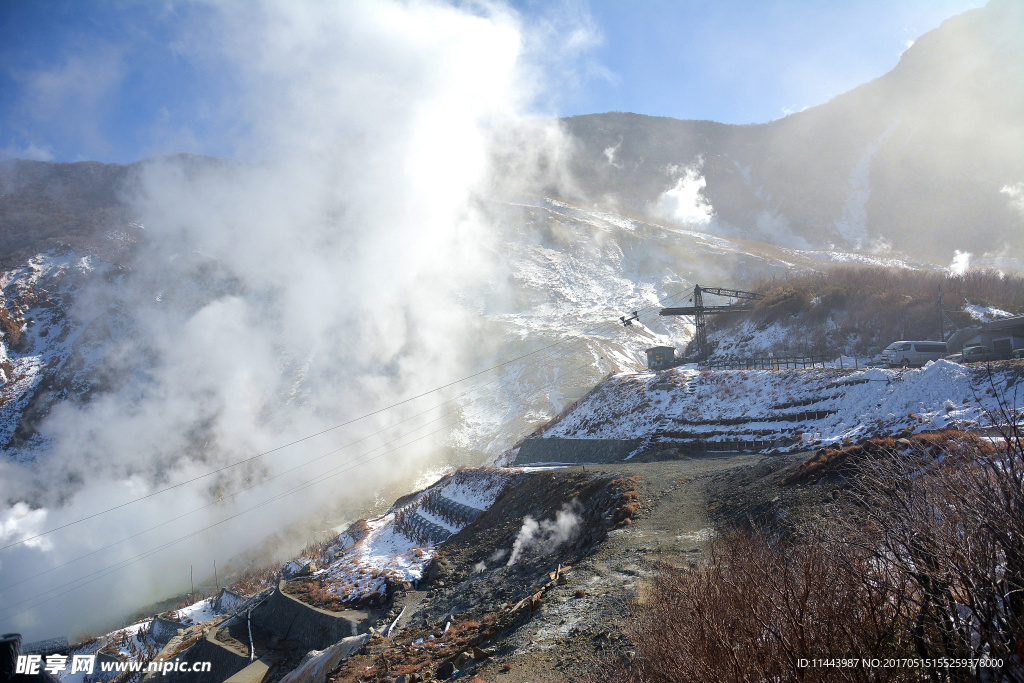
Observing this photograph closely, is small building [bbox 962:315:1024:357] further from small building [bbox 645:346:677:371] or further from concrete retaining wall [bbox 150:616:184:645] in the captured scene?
concrete retaining wall [bbox 150:616:184:645]

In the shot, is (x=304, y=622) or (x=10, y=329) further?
(x=10, y=329)

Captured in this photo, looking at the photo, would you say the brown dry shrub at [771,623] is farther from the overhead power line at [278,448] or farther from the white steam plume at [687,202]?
the white steam plume at [687,202]

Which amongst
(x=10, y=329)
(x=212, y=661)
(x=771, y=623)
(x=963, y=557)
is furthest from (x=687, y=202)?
(x=771, y=623)

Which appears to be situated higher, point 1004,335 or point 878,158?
point 878,158

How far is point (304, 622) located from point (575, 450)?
47.2 ft

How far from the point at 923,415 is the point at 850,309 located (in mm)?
23463

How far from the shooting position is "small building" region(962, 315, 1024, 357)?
2119 cm

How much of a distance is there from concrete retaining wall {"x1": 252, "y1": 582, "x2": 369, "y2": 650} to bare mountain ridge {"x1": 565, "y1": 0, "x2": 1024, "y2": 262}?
96.2 m

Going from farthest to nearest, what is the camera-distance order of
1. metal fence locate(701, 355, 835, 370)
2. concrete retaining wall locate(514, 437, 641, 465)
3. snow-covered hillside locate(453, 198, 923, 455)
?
1. snow-covered hillside locate(453, 198, 923, 455)
2. metal fence locate(701, 355, 835, 370)
3. concrete retaining wall locate(514, 437, 641, 465)

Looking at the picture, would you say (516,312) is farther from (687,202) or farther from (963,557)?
(687,202)

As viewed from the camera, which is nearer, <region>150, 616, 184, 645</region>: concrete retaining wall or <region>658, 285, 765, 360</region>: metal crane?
<region>150, 616, 184, 645</region>: concrete retaining wall

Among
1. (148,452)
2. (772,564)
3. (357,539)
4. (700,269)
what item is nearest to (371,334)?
(148,452)

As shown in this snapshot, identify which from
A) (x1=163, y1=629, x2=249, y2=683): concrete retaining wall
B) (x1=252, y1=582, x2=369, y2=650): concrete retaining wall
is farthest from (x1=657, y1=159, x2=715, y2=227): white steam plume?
(x1=163, y1=629, x2=249, y2=683): concrete retaining wall

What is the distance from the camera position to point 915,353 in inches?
955
